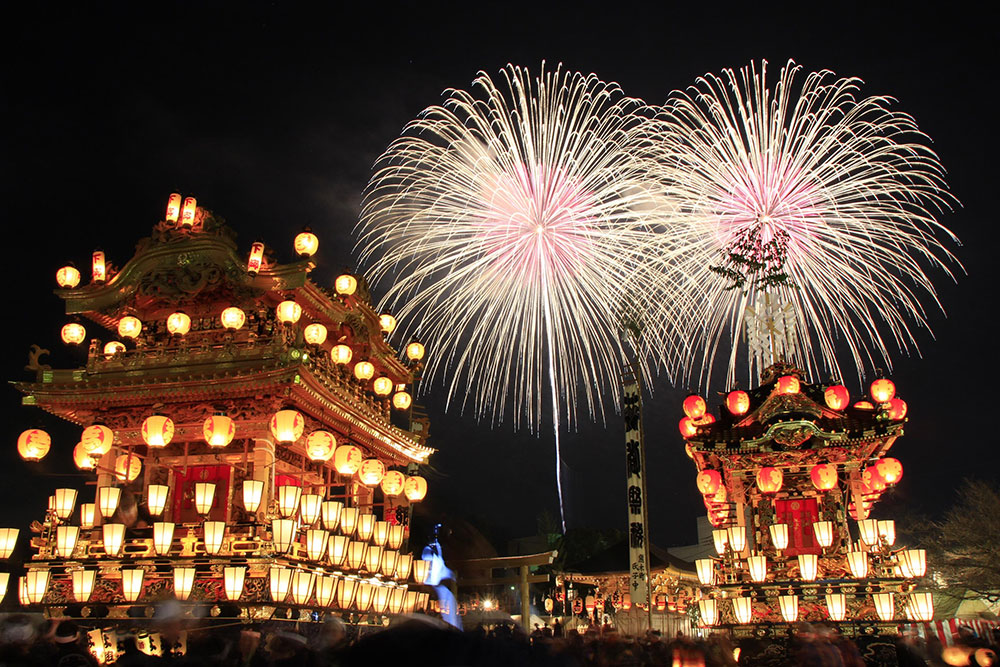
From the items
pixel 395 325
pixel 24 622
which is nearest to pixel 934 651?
pixel 24 622

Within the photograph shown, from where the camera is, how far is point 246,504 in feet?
49.2

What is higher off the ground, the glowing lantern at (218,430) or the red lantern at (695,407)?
the red lantern at (695,407)

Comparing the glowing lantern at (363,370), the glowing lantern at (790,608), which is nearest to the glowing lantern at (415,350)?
the glowing lantern at (363,370)

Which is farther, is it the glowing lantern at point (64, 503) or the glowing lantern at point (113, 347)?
the glowing lantern at point (113, 347)

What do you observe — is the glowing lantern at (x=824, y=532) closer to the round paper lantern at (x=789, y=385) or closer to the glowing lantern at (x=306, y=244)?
the round paper lantern at (x=789, y=385)

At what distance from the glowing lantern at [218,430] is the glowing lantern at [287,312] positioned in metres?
2.85

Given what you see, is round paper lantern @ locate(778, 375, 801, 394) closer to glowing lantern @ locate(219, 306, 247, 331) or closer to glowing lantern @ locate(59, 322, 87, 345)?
glowing lantern @ locate(219, 306, 247, 331)

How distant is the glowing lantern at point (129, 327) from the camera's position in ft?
57.3

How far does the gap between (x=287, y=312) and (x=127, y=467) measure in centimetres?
491

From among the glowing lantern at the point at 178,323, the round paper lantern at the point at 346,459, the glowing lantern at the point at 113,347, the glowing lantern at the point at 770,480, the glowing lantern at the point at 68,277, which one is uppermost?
the glowing lantern at the point at 68,277

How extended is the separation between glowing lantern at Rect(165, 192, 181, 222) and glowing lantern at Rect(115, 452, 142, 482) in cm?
562

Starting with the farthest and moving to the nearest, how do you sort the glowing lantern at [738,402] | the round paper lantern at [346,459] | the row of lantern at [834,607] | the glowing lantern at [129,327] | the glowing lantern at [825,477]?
the glowing lantern at [738,402] → the glowing lantern at [825,477] → the round paper lantern at [346,459] → the glowing lantern at [129,327] → the row of lantern at [834,607]

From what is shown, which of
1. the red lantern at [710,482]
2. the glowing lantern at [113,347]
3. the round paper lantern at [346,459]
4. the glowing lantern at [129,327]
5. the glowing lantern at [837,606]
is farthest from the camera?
the red lantern at [710,482]

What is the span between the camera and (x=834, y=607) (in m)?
16.6
